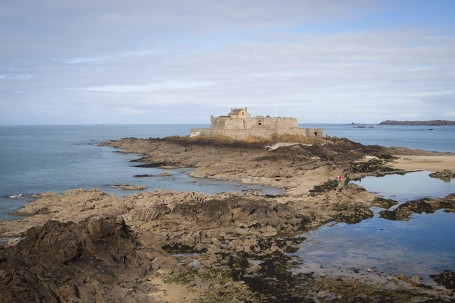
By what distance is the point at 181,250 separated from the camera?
1853 centimetres

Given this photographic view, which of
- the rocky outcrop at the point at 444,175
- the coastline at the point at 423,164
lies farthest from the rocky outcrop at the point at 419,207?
the coastline at the point at 423,164

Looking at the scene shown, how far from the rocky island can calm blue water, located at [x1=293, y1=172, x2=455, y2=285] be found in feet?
2.11

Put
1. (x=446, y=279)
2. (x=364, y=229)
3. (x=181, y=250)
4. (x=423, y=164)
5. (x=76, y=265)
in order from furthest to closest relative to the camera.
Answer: (x=423, y=164) → (x=364, y=229) → (x=181, y=250) → (x=446, y=279) → (x=76, y=265)

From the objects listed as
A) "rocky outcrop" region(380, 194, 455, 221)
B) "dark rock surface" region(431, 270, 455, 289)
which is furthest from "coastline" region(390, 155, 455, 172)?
"dark rock surface" region(431, 270, 455, 289)

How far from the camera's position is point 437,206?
2742 cm

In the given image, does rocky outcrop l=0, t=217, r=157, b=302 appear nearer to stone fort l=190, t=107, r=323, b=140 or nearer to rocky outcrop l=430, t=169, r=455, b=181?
rocky outcrop l=430, t=169, r=455, b=181

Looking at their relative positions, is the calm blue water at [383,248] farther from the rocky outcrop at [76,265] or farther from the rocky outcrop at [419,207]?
the rocky outcrop at [76,265]

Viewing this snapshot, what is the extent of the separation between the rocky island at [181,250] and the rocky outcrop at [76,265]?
36mm

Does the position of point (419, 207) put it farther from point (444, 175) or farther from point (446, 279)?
point (444, 175)

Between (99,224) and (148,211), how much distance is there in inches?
260

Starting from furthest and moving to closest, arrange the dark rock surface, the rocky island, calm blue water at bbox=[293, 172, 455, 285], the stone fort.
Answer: the stone fort, calm blue water at bbox=[293, 172, 455, 285], the dark rock surface, the rocky island

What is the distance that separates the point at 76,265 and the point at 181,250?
16.1 ft

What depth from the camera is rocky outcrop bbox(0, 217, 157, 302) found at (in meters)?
11.6

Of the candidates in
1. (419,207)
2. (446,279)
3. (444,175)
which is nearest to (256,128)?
(444,175)
